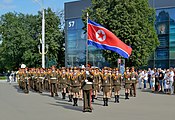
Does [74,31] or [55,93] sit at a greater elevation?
[74,31]

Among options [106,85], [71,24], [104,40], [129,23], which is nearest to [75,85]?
[106,85]

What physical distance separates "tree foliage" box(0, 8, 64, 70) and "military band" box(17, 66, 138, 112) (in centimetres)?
2993

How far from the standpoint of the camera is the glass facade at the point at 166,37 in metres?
46.6

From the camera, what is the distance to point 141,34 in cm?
3222

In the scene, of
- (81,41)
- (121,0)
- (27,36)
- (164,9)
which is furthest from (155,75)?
(27,36)

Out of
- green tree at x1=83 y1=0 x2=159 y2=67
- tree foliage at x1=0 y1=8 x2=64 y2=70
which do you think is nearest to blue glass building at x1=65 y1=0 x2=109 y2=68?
tree foliage at x1=0 y1=8 x2=64 y2=70

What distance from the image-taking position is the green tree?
31531 millimetres

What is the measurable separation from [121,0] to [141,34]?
11.7ft

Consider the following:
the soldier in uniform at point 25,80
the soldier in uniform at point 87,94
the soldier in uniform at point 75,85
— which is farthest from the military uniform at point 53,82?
the soldier in uniform at point 87,94

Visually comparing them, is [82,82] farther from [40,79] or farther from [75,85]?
[40,79]

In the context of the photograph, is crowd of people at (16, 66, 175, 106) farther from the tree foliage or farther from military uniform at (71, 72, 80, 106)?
the tree foliage

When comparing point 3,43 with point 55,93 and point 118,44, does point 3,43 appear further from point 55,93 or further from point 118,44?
point 118,44

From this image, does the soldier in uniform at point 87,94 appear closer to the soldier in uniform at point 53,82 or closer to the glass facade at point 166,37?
the soldier in uniform at point 53,82

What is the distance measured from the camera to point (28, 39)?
5938cm
